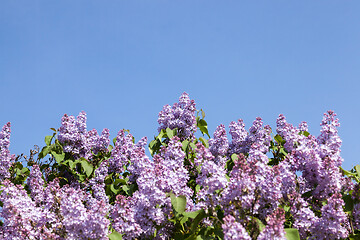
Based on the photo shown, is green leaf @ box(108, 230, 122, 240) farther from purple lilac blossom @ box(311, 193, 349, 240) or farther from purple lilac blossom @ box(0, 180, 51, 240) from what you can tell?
purple lilac blossom @ box(311, 193, 349, 240)

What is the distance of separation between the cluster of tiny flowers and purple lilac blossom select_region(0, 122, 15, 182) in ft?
5.16

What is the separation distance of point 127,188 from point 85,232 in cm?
277

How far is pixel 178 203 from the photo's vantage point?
6.34 metres

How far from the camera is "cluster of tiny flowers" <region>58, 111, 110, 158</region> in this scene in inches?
451

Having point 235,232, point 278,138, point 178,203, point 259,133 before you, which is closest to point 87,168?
point 259,133

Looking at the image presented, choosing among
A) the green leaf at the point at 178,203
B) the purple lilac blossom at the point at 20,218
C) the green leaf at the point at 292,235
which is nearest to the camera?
the green leaf at the point at 292,235

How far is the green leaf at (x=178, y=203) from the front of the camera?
247 inches

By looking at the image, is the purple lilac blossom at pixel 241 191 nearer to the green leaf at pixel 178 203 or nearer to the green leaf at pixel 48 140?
the green leaf at pixel 178 203

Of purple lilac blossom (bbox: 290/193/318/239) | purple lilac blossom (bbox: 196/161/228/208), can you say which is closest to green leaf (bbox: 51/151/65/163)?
purple lilac blossom (bbox: 196/161/228/208)

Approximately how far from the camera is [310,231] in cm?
607

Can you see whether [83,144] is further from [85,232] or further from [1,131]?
[85,232]

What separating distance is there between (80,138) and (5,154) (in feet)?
6.97

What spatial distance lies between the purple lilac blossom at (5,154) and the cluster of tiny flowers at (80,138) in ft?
5.16

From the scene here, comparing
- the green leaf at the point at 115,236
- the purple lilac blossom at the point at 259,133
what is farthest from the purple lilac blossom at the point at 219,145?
the green leaf at the point at 115,236
